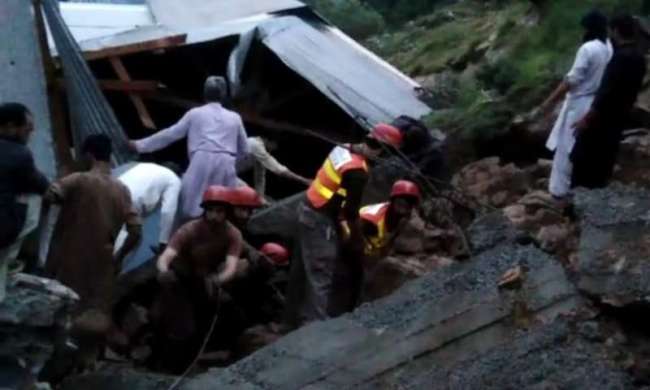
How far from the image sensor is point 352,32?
2188 cm

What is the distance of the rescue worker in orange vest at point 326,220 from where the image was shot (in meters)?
8.98

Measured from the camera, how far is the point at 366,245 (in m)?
9.34

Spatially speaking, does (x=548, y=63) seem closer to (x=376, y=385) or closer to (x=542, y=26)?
(x=542, y=26)

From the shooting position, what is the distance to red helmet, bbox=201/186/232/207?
9.47 metres

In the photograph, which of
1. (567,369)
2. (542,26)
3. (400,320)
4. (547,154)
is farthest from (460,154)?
(567,369)

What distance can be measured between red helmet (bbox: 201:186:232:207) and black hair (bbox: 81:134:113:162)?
0.65m

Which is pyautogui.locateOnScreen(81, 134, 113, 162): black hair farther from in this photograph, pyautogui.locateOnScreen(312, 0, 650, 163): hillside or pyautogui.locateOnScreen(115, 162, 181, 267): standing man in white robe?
pyautogui.locateOnScreen(312, 0, 650, 163): hillside

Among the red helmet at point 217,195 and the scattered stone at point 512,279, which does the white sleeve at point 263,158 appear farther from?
the scattered stone at point 512,279

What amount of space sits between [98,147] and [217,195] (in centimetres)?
82

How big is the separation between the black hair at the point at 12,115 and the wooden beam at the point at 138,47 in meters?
5.03

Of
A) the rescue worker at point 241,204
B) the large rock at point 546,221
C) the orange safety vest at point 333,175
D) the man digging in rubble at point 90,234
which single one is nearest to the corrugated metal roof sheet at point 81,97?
the rescue worker at point 241,204

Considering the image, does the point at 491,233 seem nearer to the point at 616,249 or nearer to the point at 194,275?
the point at 616,249

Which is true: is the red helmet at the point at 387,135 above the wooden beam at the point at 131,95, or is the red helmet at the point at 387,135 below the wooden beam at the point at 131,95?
above

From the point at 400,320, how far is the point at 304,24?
26.3ft
